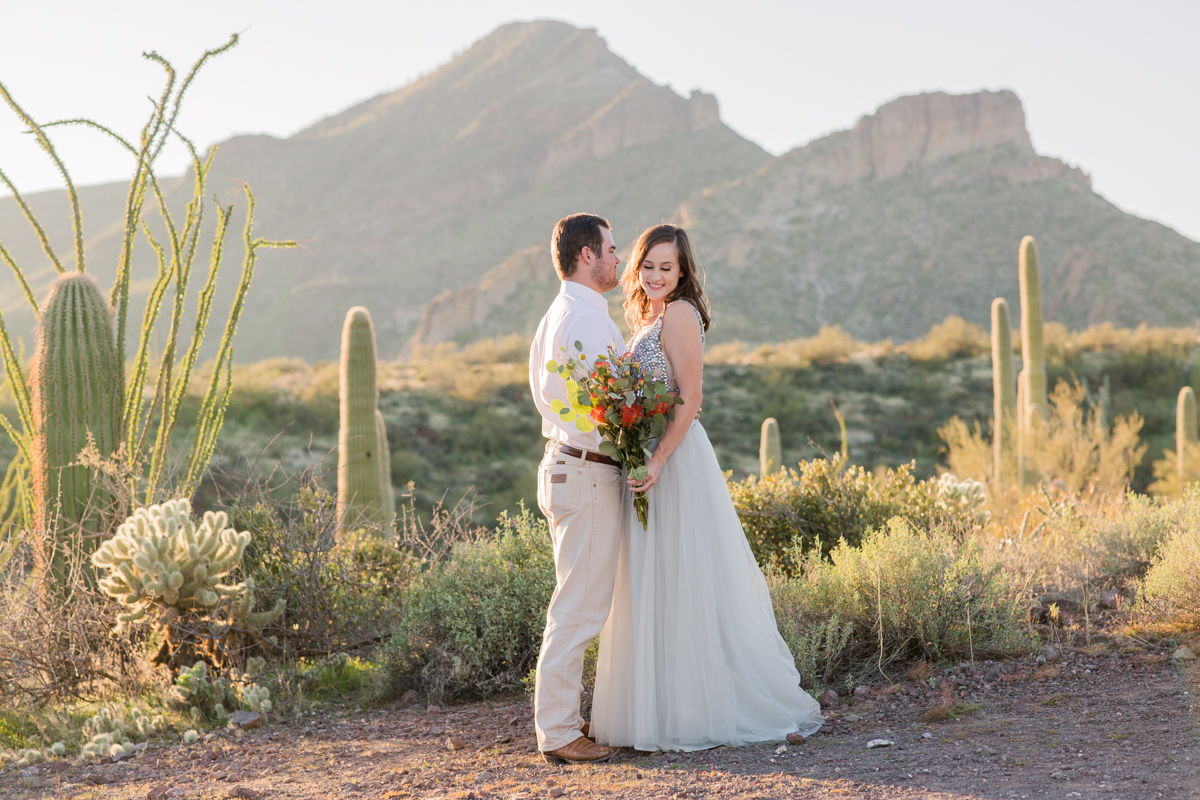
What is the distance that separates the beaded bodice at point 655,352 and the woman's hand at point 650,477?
0.97 ft

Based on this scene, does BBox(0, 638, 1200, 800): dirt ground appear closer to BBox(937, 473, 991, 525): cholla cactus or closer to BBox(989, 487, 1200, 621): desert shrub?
BBox(989, 487, 1200, 621): desert shrub

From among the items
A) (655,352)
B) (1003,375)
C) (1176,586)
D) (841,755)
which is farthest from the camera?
(1003,375)

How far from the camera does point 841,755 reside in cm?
316

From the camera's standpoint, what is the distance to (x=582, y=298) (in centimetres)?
342

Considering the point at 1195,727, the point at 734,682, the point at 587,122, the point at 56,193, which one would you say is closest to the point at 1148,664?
the point at 1195,727

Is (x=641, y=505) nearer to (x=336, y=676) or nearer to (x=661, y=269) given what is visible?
(x=661, y=269)

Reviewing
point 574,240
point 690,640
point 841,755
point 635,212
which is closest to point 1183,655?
point 841,755

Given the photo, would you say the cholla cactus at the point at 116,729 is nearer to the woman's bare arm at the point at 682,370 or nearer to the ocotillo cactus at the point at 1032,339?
the woman's bare arm at the point at 682,370

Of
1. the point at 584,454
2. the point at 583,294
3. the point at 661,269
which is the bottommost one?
the point at 584,454

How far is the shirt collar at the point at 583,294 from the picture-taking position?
343cm

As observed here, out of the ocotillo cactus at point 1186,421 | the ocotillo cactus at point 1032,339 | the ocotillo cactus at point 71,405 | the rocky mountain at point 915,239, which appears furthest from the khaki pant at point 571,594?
the rocky mountain at point 915,239

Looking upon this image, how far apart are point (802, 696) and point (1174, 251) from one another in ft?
145

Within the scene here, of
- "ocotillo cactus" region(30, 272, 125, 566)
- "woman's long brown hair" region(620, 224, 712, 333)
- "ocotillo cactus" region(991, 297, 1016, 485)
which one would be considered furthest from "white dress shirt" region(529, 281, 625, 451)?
"ocotillo cactus" region(991, 297, 1016, 485)

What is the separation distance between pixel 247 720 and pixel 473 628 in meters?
Result: 1.17
